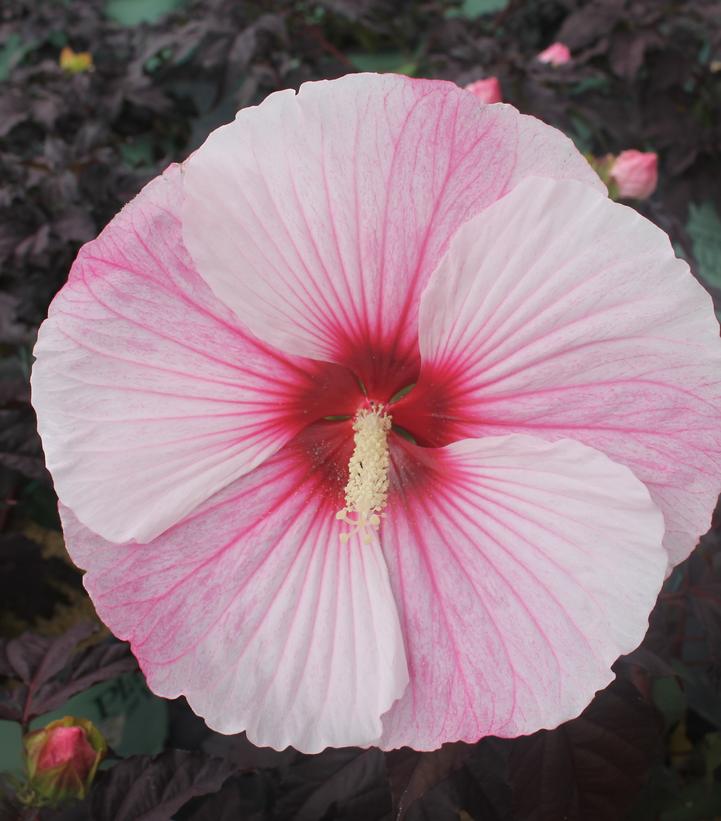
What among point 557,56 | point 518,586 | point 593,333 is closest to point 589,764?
point 518,586

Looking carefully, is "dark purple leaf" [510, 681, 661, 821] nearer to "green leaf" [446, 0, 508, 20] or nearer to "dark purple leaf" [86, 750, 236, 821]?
"dark purple leaf" [86, 750, 236, 821]

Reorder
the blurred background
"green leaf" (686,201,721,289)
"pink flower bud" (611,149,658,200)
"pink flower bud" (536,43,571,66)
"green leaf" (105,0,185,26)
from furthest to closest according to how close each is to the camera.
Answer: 1. "green leaf" (105,0,185,26)
2. "green leaf" (686,201,721,289)
3. "pink flower bud" (536,43,571,66)
4. "pink flower bud" (611,149,658,200)
5. the blurred background

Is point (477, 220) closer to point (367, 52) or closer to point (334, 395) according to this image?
point (334, 395)

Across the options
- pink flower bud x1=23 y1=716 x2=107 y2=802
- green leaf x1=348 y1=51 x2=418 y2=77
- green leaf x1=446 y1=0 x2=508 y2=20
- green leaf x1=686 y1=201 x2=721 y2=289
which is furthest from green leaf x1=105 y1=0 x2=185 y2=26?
pink flower bud x1=23 y1=716 x2=107 y2=802

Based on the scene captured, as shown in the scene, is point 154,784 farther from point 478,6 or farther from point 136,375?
point 478,6

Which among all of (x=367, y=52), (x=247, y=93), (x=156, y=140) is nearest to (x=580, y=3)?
(x=367, y=52)

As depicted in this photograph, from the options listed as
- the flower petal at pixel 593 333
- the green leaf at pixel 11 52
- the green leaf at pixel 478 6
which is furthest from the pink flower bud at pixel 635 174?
the green leaf at pixel 11 52

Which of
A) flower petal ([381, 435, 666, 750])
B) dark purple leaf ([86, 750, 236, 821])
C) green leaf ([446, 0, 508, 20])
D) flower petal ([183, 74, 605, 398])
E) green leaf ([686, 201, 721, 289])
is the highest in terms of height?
flower petal ([183, 74, 605, 398])

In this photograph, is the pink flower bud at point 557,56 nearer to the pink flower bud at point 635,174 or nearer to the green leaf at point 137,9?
the pink flower bud at point 635,174
